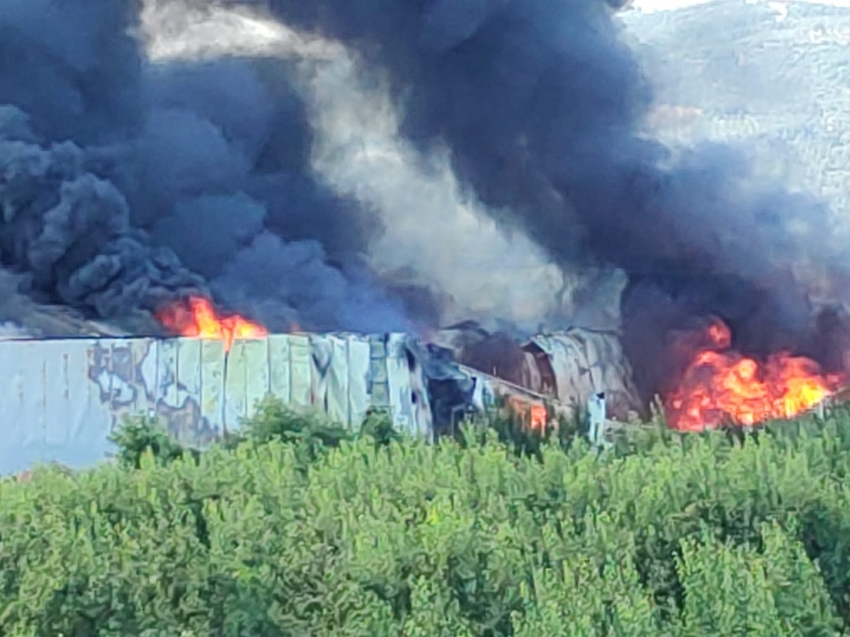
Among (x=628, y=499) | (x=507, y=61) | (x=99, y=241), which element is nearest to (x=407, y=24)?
(x=507, y=61)

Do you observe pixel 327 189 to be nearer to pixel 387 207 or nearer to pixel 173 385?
pixel 387 207

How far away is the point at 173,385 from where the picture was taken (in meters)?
15.2

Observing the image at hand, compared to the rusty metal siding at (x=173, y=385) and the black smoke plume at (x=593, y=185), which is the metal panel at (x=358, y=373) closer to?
the rusty metal siding at (x=173, y=385)

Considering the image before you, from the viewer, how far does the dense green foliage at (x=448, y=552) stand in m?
4.16

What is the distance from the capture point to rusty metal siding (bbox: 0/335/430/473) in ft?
46.9

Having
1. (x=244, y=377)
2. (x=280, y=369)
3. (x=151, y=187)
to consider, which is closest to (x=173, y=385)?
(x=244, y=377)

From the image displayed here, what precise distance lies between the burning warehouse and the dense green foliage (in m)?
18.5

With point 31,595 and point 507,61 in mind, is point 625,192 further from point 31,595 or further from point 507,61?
point 31,595

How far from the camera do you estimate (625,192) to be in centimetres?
3081

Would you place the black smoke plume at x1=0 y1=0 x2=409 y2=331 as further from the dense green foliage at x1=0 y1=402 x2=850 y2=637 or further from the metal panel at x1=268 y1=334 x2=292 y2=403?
the dense green foliage at x1=0 y1=402 x2=850 y2=637

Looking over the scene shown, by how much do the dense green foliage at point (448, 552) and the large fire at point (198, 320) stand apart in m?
20.0

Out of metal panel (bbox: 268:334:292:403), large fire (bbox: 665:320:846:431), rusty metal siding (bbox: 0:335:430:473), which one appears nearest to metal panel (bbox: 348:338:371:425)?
rusty metal siding (bbox: 0:335:430:473)

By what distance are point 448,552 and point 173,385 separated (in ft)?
37.0

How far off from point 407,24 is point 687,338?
32.2ft
